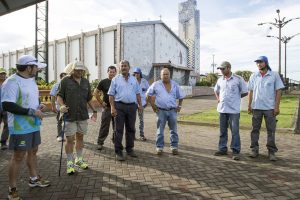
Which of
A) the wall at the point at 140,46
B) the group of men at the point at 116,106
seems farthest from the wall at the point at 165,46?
the group of men at the point at 116,106

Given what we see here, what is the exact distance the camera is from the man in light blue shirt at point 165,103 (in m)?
7.06

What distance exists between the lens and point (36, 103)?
4.52m

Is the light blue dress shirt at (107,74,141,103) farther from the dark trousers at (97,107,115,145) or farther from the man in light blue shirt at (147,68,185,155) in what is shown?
the dark trousers at (97,107,115,145)

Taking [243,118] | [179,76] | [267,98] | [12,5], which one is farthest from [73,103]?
[179,76]

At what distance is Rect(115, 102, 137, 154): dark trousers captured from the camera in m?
6.54

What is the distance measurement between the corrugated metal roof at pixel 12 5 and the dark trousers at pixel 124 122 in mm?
2926

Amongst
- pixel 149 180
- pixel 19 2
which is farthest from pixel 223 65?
pixel 19 2

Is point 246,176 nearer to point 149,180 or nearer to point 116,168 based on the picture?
point 149,180

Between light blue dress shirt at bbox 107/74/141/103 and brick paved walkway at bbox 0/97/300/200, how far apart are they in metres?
1.28

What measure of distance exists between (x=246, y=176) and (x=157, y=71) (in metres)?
34.2

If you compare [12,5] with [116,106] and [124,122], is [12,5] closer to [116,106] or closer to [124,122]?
[116,106]

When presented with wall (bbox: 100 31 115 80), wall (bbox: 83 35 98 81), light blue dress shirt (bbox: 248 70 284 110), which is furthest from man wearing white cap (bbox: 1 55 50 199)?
wall (bbox: 83 35 98 81)

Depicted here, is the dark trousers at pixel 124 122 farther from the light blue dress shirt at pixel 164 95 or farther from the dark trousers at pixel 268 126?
the dark trousers at pixel 268 126

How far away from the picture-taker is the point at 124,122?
678 cm
